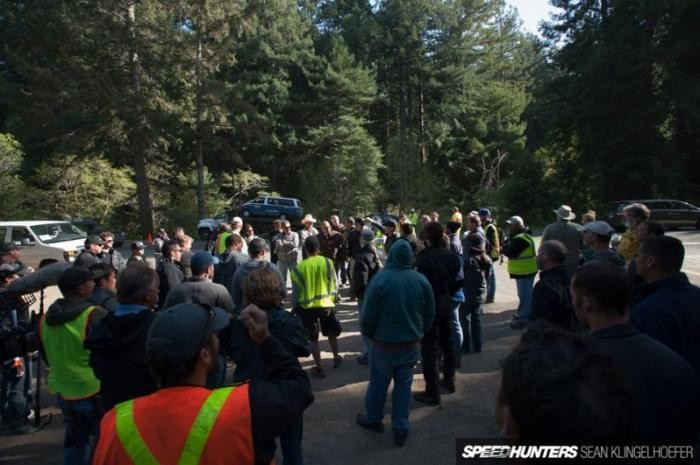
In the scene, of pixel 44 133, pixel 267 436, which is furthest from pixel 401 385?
pixel 44 133

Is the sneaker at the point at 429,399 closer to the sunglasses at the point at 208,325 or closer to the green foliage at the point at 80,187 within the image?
the sunglasses at the point at 208,325

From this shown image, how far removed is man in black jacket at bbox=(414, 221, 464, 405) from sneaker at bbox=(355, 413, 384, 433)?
770 millimetres

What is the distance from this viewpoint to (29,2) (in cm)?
2486

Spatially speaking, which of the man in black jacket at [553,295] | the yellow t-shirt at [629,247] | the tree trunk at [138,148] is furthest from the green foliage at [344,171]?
the man in black jacket at [553,295]

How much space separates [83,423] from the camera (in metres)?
3.38

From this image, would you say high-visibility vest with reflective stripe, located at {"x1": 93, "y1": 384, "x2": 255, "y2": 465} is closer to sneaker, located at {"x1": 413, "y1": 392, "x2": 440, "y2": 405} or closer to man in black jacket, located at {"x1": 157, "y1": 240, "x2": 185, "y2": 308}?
sneaker, located at {"x1": 413, "y1": 392, "x2": 440, "y2": 405}

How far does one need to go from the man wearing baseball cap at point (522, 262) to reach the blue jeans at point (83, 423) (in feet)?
19.6

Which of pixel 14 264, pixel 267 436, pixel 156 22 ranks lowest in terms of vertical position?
pixel 267 436

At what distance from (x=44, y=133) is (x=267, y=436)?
95.1 feet

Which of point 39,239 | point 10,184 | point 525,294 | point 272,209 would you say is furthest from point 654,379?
point 272,209

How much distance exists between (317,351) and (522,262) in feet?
11.8

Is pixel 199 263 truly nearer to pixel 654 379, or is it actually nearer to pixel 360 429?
pixel 360 429

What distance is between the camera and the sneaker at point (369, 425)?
445cm

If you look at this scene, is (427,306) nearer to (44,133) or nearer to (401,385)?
(401,385)
